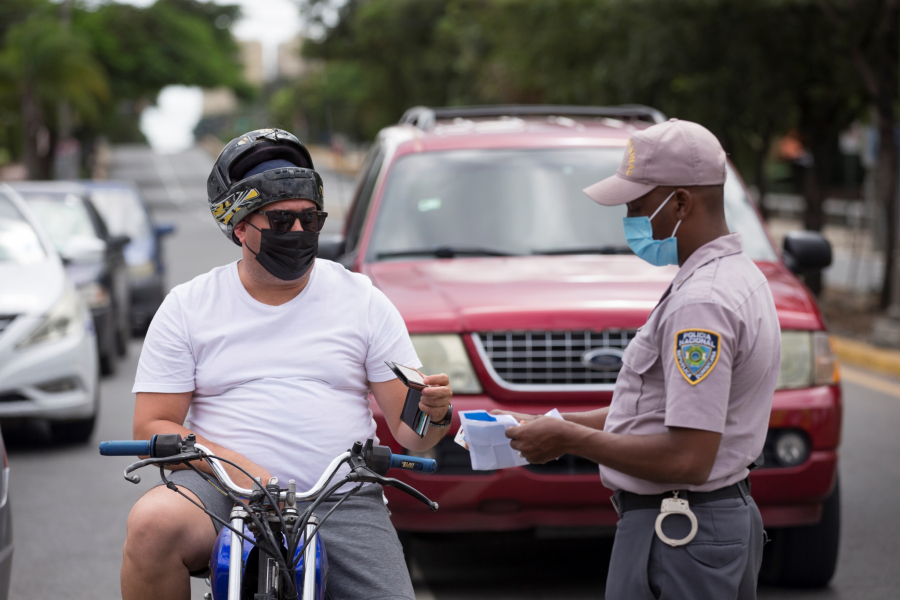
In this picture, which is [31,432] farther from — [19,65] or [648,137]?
[19,65]

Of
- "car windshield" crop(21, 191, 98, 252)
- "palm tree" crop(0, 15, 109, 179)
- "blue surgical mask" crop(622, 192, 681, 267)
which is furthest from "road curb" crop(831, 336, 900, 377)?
"palm tree" crop(0, 15, 109, 179)

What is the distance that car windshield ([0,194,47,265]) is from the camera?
341 inches

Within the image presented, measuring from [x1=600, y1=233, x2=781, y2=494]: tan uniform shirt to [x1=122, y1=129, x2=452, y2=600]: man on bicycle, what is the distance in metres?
0.54

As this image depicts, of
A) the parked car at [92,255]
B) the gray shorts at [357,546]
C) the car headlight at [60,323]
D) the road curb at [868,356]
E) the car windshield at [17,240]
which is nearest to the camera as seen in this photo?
the gray shorts at [357,546]

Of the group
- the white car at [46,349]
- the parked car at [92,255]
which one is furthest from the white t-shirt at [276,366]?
the parked car at [92,255]

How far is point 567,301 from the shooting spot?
16.1 ft

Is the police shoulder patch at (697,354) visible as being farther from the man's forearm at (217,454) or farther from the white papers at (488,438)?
the man's forearm at (217,454)

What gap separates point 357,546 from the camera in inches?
124

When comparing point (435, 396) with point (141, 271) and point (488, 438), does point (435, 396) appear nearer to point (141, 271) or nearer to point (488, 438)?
point (488, 438)

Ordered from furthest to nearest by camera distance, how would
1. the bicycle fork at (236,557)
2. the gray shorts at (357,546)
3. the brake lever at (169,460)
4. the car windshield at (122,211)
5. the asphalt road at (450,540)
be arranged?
1. the car windshield at (122,211)
2. the asphalt road at (450,540)
3. the gray shorts at (357,546)
4. the brake lever at (169,460)
5. the bicycle fork at (236,557)

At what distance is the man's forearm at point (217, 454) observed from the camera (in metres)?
3.17

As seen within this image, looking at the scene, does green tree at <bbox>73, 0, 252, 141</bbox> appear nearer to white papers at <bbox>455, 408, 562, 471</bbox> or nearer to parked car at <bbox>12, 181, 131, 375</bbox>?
parked car at <bbox>12, 181, 131, 375</bbox>

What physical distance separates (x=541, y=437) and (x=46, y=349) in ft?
19.0

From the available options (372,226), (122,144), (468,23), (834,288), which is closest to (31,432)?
(372,226)
